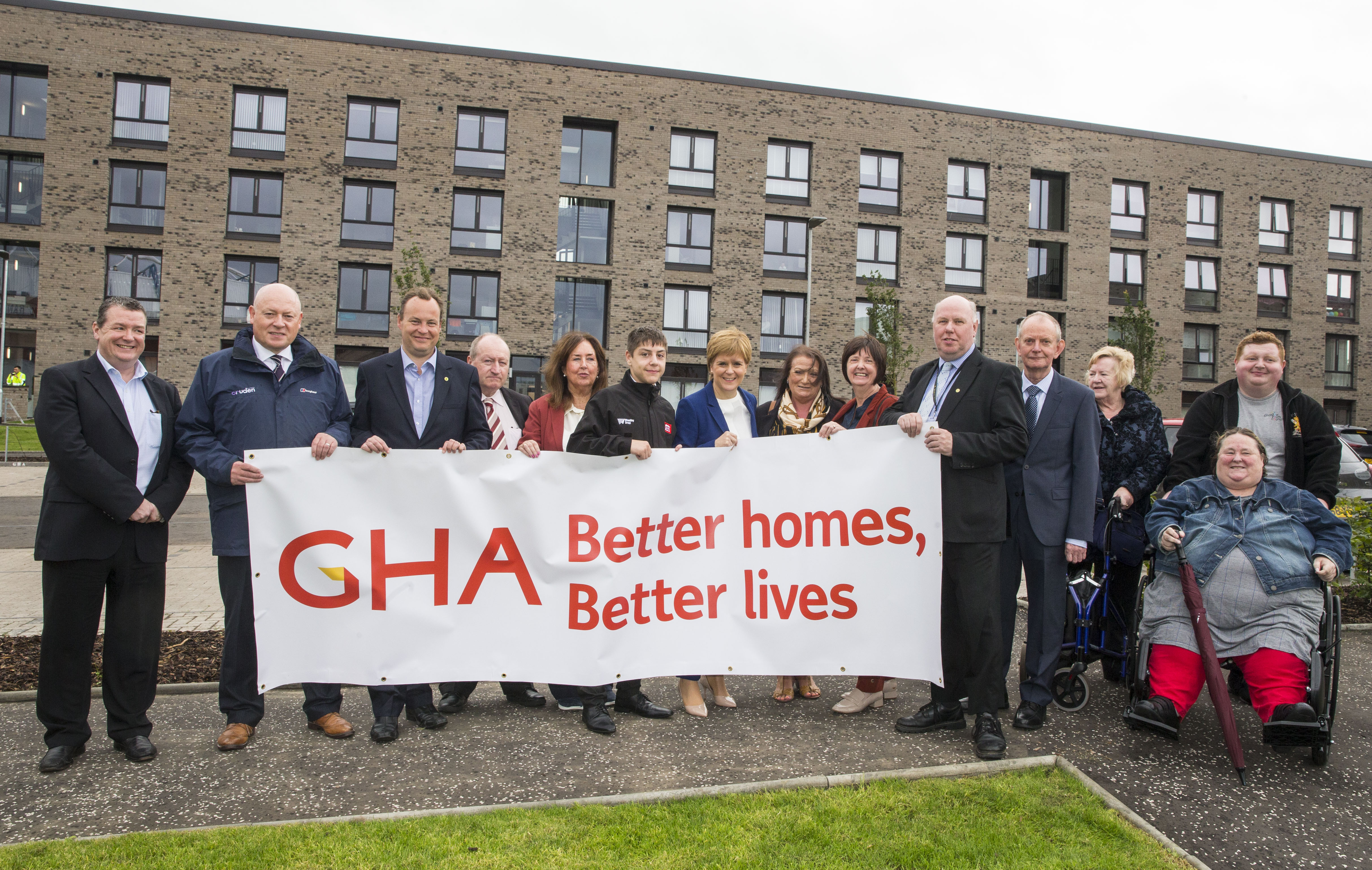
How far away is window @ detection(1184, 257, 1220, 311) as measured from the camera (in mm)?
39000

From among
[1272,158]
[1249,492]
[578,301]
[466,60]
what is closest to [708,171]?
[578,301]

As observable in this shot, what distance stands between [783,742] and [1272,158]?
46.5 m

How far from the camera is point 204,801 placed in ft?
12.6

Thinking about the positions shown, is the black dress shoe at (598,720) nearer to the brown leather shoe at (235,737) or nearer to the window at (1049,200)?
the brown leather shoe at (235,737)

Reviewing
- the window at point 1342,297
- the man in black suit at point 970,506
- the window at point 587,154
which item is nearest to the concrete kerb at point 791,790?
the man in black suit at point 970,506

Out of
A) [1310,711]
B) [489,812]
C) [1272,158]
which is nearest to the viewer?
[489,812]

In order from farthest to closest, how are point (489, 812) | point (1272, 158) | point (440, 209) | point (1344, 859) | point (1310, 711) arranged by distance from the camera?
point (1272, 158)
point (440, 209)
point (1310, 711)
point (489, 812)
point (1344, 859)

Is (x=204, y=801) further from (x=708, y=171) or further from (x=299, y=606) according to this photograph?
(x=708, y=171)


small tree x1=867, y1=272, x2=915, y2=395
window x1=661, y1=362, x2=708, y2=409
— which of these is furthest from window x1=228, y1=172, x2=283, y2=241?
small tree x1=867, y1=272, x2=915, y2=395

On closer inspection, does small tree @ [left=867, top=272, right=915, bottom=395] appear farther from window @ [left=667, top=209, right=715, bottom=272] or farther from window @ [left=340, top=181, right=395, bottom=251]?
window @ [left=340, top=181, right=395, bottom=251]

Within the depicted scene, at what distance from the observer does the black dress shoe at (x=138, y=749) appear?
14.1 ft

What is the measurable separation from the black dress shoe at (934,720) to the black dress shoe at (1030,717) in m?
0.30

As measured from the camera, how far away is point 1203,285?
39.2 m

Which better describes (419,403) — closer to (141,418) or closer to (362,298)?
(141,418)
